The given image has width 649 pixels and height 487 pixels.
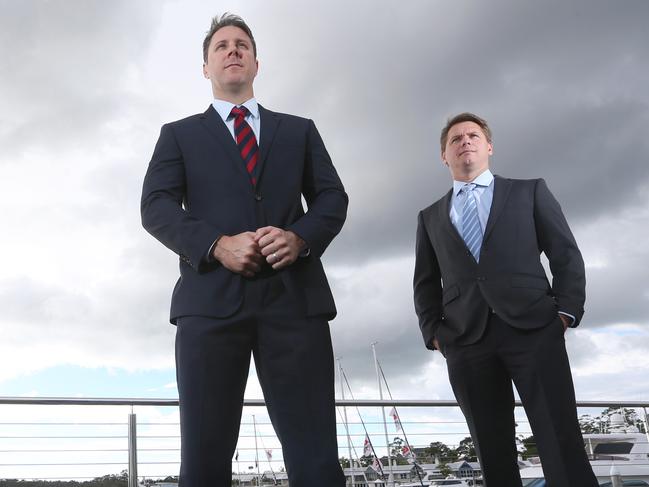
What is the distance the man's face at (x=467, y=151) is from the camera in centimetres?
301

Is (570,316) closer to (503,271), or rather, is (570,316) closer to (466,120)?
(503,271)

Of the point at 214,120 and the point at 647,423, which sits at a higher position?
the point at 214,120

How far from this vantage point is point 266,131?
6.68 ft

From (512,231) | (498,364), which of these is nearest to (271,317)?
(498,364)

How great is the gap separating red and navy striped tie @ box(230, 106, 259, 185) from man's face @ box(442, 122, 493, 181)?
127 centimetres

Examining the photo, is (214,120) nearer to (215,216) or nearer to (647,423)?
(215,216)

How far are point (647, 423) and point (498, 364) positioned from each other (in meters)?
4.38

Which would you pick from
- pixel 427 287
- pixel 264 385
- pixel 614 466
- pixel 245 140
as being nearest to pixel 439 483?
pixel 614 466

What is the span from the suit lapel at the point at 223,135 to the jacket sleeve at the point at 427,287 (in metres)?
1.29

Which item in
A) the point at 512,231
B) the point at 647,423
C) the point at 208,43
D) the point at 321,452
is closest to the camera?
the point at 321,452

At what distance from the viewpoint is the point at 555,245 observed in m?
2.80

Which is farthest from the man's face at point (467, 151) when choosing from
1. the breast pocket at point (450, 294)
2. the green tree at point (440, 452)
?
the green tree at point (440, 452)

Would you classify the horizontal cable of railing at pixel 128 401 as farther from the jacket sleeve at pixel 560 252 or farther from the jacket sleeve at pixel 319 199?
the jacket sleeve at pixel 319 199

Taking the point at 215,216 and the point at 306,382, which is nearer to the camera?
the point at 306,382
